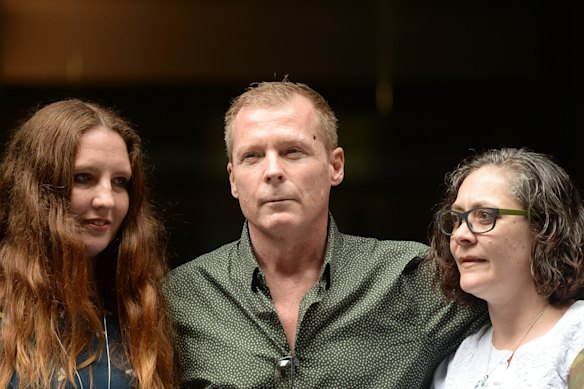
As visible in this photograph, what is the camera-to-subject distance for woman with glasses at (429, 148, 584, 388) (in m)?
2.80

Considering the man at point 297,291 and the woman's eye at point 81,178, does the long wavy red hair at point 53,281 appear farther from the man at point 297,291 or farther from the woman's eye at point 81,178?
the man at point 297,291

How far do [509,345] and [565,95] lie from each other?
3641 millimetres

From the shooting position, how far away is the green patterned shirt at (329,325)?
3.02 meters

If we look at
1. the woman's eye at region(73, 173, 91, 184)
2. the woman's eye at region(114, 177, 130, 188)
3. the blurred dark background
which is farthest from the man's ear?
the blurred dark background

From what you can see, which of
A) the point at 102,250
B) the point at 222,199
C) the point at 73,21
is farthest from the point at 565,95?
the point at 102,250

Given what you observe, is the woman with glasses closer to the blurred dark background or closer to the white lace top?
the white lace top

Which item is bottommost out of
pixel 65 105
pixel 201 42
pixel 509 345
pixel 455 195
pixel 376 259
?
pixel 509 345

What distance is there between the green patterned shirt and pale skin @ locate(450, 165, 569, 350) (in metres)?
0.23

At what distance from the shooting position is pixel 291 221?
3.12 metres

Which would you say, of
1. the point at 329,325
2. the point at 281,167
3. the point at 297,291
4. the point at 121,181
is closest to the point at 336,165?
the point at 281,167

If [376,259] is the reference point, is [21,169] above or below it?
above

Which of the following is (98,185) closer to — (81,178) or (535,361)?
(81,178)

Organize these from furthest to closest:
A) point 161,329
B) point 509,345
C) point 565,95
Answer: point 565,95
point 161,329
point 509,345

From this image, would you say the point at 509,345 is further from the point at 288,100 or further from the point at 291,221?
the point at 288,100
